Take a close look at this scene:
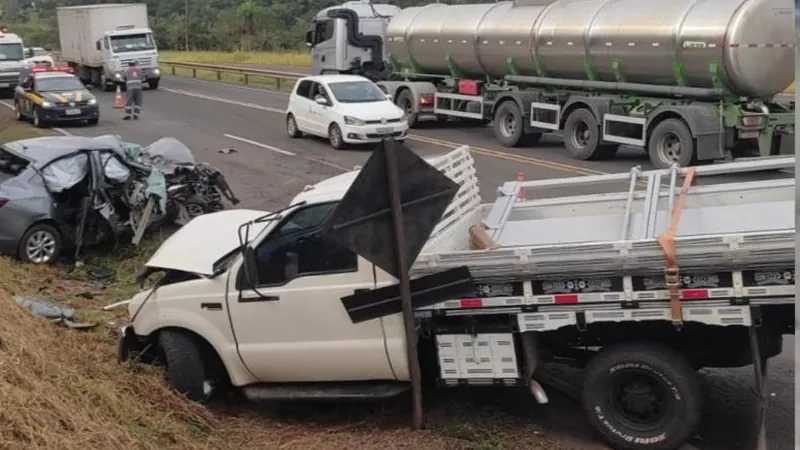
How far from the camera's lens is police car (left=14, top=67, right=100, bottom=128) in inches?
1111

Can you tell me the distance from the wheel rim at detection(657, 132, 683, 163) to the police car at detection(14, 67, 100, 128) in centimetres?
1710

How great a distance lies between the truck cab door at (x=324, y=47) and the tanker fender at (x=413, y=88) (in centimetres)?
201

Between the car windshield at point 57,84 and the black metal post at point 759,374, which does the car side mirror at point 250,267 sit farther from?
the car windshield at point 57,84

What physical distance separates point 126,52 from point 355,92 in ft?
69.5

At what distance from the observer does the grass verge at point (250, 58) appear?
58531 mm

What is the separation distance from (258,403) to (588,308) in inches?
111

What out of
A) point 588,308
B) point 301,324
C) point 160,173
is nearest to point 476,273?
point 588,308

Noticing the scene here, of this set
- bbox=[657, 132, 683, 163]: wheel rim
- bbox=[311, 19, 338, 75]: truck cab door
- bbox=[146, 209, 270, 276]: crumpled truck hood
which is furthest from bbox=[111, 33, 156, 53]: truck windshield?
bbox=[146, 209, 270, 276]: crumpled truck hood

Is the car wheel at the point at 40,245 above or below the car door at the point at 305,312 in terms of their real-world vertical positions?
below

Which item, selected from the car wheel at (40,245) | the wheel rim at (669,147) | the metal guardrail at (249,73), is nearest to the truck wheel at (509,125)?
the wheel rim at (669,147)

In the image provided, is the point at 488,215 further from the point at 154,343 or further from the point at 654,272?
the point at 154,343

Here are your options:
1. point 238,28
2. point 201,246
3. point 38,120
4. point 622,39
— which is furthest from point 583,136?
point 238,28

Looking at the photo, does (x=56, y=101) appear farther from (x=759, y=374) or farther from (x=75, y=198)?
(x=759, y=374)

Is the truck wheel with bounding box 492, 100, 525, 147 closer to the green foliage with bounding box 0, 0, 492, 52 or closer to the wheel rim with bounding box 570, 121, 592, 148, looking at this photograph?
the wheel rim with bounding box 570, 121, 592, 148
